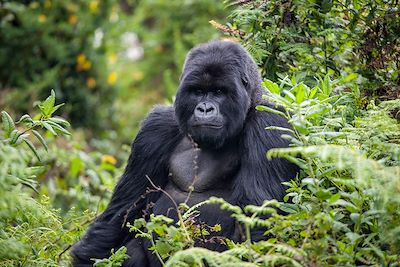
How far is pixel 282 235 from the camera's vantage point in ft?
11.3

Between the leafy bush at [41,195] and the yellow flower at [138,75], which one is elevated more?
the leafy bush at [41,195]

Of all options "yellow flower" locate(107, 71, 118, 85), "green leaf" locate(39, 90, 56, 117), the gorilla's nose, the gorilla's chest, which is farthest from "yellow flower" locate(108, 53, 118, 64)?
"green leaf" locate(39, 90, 56, 117)

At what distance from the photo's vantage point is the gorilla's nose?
442cm

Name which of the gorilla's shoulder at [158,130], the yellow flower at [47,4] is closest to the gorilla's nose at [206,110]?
the gorilla's shoulder at [158,130]

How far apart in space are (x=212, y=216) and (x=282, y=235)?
103 centimetres

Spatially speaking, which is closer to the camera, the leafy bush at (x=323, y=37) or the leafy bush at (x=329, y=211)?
the leafy bush at (x=329, y=211)

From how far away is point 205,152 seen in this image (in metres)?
4.73

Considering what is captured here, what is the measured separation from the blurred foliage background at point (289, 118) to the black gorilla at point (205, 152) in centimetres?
18

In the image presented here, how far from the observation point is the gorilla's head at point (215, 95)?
4.44 m

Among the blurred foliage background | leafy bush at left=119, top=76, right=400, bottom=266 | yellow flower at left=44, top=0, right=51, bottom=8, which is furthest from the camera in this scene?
yellow flower at left=44, top=0, right=51, bottom=8

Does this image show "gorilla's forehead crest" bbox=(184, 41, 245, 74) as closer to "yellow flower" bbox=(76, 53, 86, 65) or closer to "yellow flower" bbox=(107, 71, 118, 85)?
"yellow flower" bbox=(76, 53, 86, 65)

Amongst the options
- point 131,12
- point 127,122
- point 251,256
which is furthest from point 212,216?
point 131,12

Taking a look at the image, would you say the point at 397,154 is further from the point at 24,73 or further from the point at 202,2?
the point at 202,2

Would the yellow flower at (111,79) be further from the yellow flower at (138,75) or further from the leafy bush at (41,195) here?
the leafy bush at (41,195)
